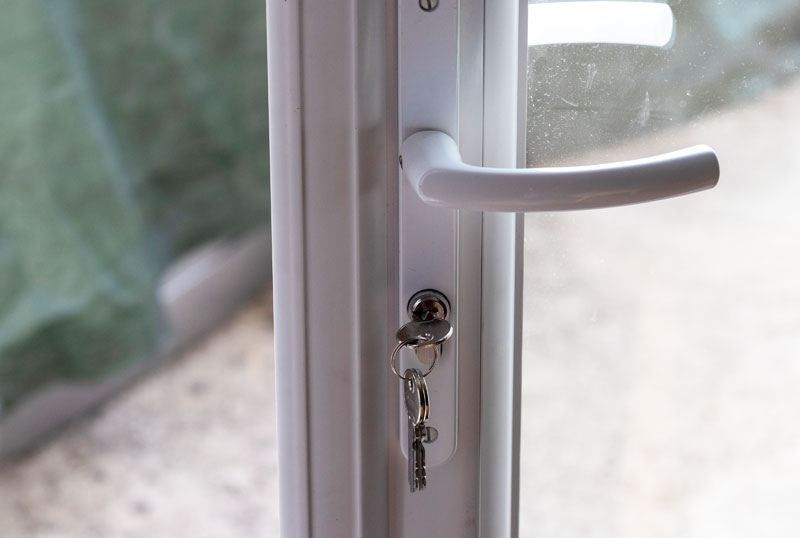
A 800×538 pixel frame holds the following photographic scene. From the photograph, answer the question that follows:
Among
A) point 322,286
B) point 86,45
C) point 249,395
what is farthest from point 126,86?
point 322,286

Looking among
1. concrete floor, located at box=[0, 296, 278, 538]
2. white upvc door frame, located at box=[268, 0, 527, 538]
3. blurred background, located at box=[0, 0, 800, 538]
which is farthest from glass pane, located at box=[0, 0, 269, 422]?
white upvc door frame, located at box=[268, 0, 527, 538]

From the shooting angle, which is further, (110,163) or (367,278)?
(110,163)

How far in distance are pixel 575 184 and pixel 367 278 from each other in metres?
0.14

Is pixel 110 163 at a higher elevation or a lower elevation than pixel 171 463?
higher

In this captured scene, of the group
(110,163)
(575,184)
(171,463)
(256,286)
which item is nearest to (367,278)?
(575,184)

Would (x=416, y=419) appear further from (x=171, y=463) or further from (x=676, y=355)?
(x=171, y=463)

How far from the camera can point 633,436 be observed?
0.53 meters

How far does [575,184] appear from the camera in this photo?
39 centimetres

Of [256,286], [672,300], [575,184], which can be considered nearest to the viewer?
[575,184]

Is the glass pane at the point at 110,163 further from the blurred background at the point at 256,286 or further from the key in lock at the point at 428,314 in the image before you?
the key in lock at the point at 428,314

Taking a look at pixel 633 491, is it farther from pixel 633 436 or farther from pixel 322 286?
pixel 322 286

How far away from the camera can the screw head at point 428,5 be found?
0.44m

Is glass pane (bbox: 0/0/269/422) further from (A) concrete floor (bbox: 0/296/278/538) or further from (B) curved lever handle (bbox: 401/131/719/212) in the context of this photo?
(B) curved lever handle (bbox: 401/131/719/212)

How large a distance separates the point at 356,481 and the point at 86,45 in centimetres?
90
